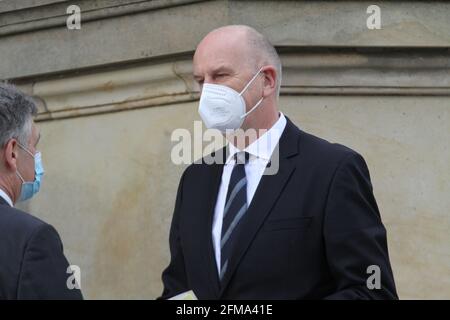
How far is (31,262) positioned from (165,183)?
2.39 metres

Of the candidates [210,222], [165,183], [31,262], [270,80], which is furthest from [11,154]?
[165,183]

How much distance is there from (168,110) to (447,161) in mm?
1396

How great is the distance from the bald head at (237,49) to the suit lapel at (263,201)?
29 cm

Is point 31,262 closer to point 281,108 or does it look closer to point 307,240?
point 307,240

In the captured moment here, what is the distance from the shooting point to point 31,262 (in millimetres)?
3338

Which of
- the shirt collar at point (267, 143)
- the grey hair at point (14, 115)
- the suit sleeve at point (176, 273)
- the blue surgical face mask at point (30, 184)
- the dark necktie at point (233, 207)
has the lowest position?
the suit sleeve at point (176, 273)

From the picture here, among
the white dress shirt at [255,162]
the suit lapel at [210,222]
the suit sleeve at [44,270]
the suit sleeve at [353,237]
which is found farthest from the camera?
the white dress shirt at [255,162]

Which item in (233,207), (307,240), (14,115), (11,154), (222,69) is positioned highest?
(222,69)

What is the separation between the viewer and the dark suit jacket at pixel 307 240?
3643 millimetres

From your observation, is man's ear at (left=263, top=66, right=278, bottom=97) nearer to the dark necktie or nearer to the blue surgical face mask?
the dark necktie

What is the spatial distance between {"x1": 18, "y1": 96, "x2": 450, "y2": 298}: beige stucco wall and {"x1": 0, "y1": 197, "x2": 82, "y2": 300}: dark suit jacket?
A: 2.23m

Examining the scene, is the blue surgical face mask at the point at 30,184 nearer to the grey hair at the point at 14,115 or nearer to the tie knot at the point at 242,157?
the grey hair at the point at 14,115

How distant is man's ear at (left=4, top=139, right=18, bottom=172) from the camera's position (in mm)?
3689

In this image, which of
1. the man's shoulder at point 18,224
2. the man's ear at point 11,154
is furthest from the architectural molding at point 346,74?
the man's shoulder at point 18,224
